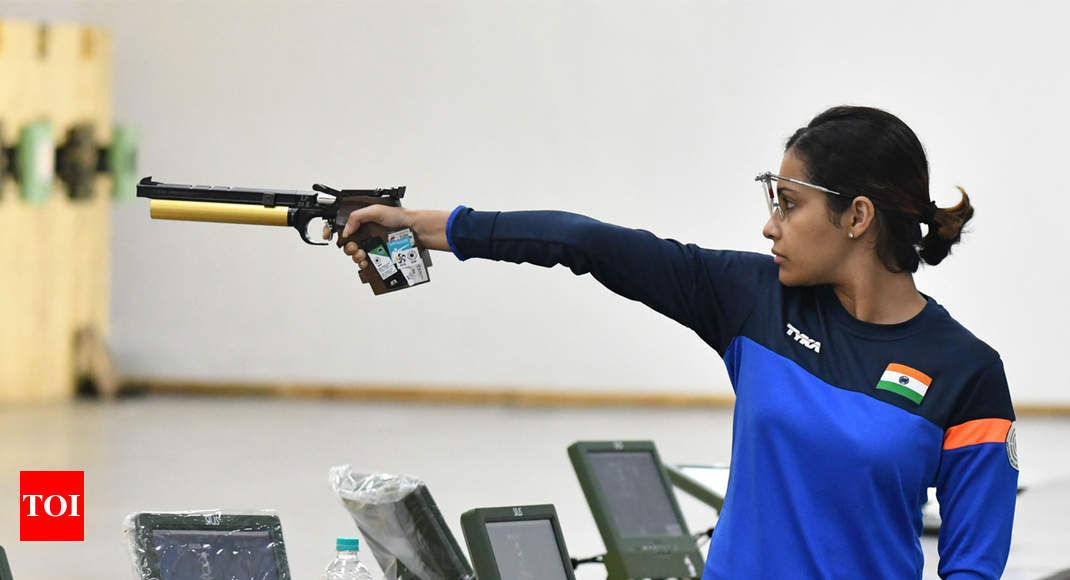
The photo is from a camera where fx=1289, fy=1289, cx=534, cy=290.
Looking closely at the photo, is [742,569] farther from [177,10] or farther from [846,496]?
[177,10]

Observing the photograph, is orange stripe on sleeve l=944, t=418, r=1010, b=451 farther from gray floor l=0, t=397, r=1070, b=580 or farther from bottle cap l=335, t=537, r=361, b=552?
gray floor l=0, t=397, r=1070, b=580

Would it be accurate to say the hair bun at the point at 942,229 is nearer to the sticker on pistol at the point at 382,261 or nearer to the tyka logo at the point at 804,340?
the tyka logo at the point at 804,340

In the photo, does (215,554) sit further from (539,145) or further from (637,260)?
(539,145)

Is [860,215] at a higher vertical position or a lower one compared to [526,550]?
higher

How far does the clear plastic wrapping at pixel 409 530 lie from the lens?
2.24 meters

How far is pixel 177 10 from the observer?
26.5 feet

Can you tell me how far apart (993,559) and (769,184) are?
54cm

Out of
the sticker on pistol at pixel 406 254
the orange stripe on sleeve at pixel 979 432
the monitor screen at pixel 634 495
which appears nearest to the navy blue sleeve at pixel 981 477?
the orange stripe on sleeve at pixel 979 432

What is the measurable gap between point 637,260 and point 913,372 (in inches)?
14.4

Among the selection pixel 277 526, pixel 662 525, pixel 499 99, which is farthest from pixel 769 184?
pixel 499 99

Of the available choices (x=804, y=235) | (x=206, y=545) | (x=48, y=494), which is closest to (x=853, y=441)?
(x=804, y=235)

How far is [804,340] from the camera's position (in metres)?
1.64

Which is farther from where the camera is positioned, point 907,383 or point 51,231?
point 51,231

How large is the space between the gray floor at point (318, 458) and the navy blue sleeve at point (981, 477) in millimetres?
2477
